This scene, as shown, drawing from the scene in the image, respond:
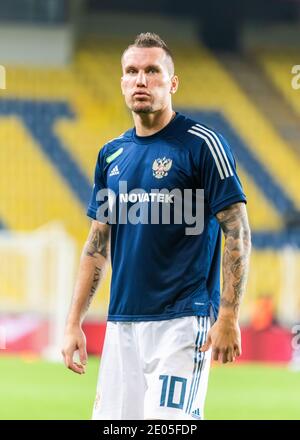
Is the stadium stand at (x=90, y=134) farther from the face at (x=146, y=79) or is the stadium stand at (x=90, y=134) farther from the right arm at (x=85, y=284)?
the face at (x=146, y=79)

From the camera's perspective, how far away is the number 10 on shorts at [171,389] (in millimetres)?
4281

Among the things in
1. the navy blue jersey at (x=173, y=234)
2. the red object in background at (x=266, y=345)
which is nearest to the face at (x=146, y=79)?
the navy blue jersey at (x=173, y=234)

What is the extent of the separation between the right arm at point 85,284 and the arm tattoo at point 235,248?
64 cm

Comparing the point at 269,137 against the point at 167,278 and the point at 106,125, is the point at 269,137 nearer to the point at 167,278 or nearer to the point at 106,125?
the point at 106,125

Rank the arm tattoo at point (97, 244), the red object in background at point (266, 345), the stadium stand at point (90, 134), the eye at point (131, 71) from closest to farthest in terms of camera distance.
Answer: the eye at point (131, 71) < the arm tattoo at point (97, 244) < the red object in background at point (266, 345) < the stadium stand at point (90, 134)

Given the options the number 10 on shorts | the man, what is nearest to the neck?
the man

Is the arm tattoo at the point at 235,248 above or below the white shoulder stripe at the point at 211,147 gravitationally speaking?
below

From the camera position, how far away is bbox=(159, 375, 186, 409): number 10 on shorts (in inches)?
169

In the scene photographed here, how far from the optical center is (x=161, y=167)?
14.6ft

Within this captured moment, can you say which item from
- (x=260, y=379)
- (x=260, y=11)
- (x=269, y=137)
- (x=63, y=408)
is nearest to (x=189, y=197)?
(x=63, y=408)

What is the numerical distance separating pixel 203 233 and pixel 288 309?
11.4m

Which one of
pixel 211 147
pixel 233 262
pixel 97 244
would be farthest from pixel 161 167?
pixel 97 244

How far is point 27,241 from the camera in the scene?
1519cm

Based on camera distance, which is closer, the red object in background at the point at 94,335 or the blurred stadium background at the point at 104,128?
the red object in background at the point at 94,335
